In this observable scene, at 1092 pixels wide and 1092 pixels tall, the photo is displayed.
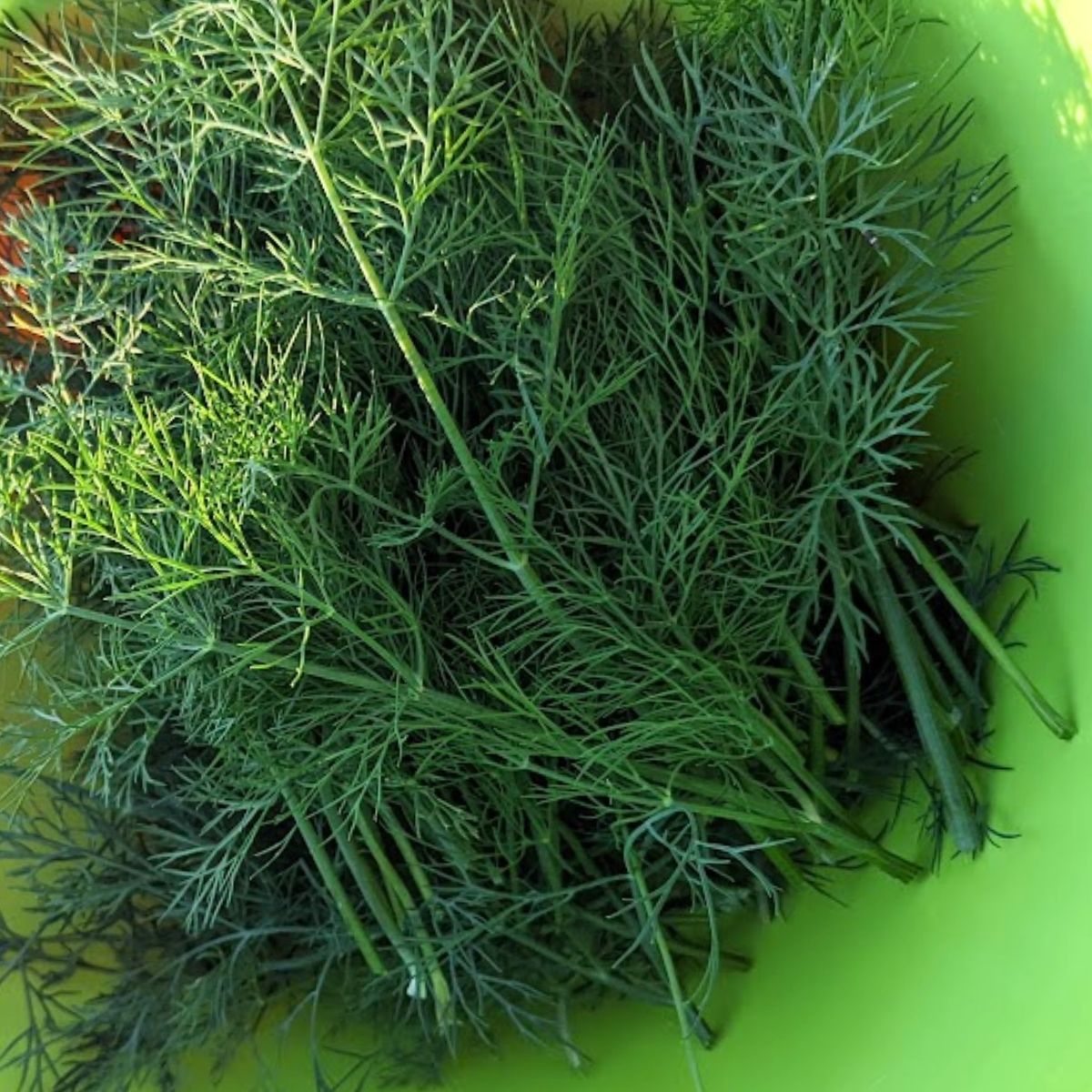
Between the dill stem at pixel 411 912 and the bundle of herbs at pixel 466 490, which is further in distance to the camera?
the dill stem at pixel 411 912

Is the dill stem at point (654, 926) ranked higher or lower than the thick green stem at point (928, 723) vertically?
lower

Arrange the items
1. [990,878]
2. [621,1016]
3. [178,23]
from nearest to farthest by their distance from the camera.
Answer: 1. [178,23]
2. [990,878]
3. [621,1016]

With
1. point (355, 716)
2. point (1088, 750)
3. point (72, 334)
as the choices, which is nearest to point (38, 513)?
point (72, 334)

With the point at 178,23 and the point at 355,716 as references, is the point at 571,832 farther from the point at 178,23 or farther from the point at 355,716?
the point at 178,23

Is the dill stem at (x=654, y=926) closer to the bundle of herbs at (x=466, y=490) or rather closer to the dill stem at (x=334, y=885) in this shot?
the bundle of herbs at (x=466, y=490)

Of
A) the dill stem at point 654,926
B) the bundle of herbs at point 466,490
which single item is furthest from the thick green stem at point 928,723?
the dill stem at point 654,926

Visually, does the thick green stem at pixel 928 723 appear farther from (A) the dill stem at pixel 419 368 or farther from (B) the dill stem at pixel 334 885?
(B) the dill stem at pixel 334 885

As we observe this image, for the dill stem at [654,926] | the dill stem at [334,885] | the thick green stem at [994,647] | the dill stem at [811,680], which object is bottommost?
the dill stem at [334,885]

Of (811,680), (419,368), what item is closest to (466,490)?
(419,368)

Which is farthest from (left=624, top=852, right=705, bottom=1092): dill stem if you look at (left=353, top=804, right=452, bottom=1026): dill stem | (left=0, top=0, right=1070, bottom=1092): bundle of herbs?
(left=353, top=804, right=452, bottom=1026): dill stem
